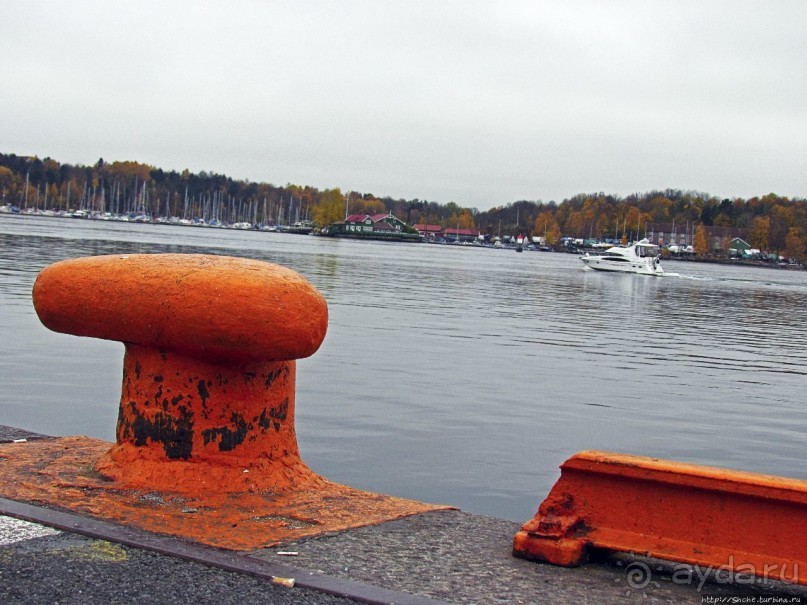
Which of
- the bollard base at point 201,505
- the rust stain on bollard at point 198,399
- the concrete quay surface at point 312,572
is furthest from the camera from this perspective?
the rust stain on bollard at point 198,399

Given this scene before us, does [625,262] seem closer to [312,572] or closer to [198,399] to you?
[198,399]

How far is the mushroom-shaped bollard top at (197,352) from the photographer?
16.1 feet

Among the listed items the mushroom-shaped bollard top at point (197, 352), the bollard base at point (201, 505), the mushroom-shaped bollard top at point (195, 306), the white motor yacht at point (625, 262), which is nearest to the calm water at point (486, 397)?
the bollard base at point (201, 505)

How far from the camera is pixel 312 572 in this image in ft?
13.1

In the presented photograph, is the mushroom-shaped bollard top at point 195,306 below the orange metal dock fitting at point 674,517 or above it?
above

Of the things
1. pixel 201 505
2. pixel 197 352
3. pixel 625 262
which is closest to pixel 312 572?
pixel 201 505

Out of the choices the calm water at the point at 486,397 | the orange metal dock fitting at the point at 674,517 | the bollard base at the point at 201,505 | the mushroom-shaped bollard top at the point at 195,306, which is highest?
the mushroom-shaped bollard top at the point at 195,306

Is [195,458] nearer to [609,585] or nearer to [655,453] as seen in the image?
[609,585]

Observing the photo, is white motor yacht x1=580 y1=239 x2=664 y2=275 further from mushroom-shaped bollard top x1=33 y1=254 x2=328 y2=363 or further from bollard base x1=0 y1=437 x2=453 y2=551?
mushroom-shaped bollard top x1=33 y1=254 x2=328 y2=363

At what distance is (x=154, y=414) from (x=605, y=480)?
7.30 feet

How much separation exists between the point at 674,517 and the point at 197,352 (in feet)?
7.49

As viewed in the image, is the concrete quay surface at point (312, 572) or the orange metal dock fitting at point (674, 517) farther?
the orange metal dock fitting at point (674, 517)

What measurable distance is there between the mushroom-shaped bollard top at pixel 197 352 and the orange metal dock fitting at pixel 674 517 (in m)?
1.40

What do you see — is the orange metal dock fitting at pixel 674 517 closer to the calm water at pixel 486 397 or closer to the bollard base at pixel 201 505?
the bollard base at pixel 201 505
